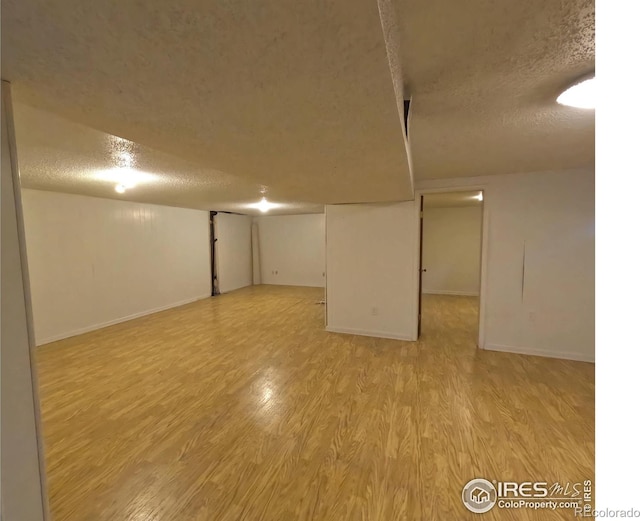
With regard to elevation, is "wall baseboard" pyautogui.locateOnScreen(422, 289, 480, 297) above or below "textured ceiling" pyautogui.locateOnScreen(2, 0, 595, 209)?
below

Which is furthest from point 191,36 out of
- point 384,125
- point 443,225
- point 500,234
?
point 443,225

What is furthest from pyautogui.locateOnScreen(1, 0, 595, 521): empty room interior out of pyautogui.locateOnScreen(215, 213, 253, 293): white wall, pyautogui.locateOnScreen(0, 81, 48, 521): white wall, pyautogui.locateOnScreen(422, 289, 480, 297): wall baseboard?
pyautogui.locateOnScreen(215, 213, 253, 293): white wall

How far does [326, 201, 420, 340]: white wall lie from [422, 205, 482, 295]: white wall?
3.44 metres

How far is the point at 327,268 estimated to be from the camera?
4.38 metres

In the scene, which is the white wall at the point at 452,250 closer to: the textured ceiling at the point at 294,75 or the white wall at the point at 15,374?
the textured ceiling at the point at 294,75

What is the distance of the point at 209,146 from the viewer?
162cm

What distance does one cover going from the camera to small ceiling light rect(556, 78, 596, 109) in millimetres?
1326

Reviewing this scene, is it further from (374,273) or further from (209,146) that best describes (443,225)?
(209,146)

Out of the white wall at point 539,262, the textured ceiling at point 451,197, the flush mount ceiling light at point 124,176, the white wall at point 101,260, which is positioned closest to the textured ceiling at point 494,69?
the white wall at point 539,262

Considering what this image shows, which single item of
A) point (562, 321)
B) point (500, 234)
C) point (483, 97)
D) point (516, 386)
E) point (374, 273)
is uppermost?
point (483, 97)

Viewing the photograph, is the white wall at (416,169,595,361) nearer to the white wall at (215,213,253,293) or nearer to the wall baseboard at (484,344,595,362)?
the wall baseboard at (484,344,595,362)

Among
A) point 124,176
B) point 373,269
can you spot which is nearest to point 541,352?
point 373,269

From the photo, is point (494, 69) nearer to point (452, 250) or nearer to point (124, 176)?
point (124, 176)

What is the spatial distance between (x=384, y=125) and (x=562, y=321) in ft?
11.6
